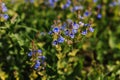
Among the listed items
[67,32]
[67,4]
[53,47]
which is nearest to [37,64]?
[53,47]

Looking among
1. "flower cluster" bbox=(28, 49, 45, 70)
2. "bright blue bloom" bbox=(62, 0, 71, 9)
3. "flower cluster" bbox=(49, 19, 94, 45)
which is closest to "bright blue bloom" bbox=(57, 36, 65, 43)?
"flower cluster" bbox=(49, 19, 94, 45)

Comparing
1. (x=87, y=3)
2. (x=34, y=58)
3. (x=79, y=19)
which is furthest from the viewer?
(x=87, y=3)

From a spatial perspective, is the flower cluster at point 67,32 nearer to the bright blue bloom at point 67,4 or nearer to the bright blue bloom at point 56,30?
the bright blue bloom at point 56,30

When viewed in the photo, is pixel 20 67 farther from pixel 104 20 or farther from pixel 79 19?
pixel 104 20

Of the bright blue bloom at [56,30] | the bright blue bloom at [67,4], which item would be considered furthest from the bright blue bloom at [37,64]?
the bright blue bloom at [67,4]

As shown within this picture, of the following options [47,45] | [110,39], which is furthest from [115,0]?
[47,45]

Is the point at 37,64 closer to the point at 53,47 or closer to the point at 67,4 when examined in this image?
the point at 53,47

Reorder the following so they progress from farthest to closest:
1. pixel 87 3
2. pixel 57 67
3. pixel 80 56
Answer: pixel 87 3 < pixel 80 56 < pixel 57 67

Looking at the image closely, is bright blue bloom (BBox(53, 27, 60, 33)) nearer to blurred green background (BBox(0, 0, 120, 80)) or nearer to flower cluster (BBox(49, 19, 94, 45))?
flower cluster (BBox(49, 19, 94, 45))

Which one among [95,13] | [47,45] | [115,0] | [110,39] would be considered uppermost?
[115,0]
